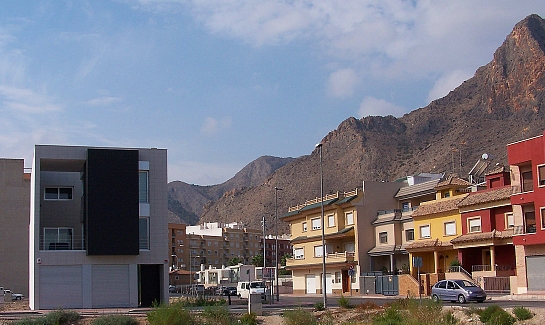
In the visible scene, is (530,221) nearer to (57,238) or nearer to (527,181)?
(527,181)

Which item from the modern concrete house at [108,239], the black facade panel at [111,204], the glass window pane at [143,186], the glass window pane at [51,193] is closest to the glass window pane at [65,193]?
the glass window pane at [51,193]

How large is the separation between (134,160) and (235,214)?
138 meters

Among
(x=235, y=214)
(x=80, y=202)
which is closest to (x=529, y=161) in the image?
(x=80, y=202)

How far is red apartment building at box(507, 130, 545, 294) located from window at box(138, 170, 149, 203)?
27348 mm

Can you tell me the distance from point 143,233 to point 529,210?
28.5 meters

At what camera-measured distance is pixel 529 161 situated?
49.7 meters

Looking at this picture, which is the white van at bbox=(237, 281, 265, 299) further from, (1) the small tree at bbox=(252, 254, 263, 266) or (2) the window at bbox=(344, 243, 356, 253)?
(1) the small tree at bbox=(252, 254, 263, 266)

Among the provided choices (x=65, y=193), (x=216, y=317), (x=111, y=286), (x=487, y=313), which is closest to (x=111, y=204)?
(x=111, y=286)

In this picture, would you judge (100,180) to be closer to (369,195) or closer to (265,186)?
(369,195)

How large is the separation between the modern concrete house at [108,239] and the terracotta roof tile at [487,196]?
86.6ft

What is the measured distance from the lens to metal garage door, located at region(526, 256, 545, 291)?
48.0 m

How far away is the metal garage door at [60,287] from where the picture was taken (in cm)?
4825

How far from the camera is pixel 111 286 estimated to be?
4962 cm

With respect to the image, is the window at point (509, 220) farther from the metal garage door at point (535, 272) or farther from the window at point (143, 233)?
the window at point (143, 233)
